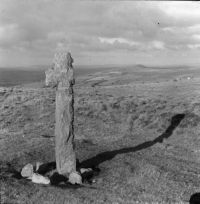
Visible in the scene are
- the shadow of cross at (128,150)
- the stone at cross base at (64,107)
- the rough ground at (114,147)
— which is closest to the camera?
the rough ground at (114,147)

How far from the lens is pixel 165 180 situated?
63.6 ft

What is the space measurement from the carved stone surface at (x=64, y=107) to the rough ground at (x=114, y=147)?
76.9 inches

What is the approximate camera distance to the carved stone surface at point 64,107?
19.5 m

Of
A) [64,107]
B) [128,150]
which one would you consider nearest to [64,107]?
[64,107]

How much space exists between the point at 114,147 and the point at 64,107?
8355 mm

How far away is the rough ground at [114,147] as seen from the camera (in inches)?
630

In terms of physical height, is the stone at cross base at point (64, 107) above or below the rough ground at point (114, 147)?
above

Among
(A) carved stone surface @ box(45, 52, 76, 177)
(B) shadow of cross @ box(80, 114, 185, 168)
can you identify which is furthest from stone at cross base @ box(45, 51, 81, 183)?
(B) shadow of cross @ box(80, 114, 185, 168)

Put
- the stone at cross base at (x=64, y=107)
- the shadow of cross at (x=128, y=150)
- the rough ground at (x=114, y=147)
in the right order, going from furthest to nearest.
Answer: the shadow of cross at (x=128, y=150), the stone at cross base at (x=64, y=107), the rough ground at (x=114, y=147)

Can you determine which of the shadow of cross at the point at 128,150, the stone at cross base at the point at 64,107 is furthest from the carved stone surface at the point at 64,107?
the shadow of cross at the point at 128,150

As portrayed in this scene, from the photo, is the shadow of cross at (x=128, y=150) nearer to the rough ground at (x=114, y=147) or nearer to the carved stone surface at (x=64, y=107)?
the rough ground at (x=114, y=147)

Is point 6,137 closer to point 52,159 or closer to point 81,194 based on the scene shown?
point 52,159

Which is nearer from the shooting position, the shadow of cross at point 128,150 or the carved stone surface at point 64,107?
the carved stone surface at point 64,107

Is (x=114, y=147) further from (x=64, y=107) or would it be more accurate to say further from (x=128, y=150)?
(x=64, y=107)
